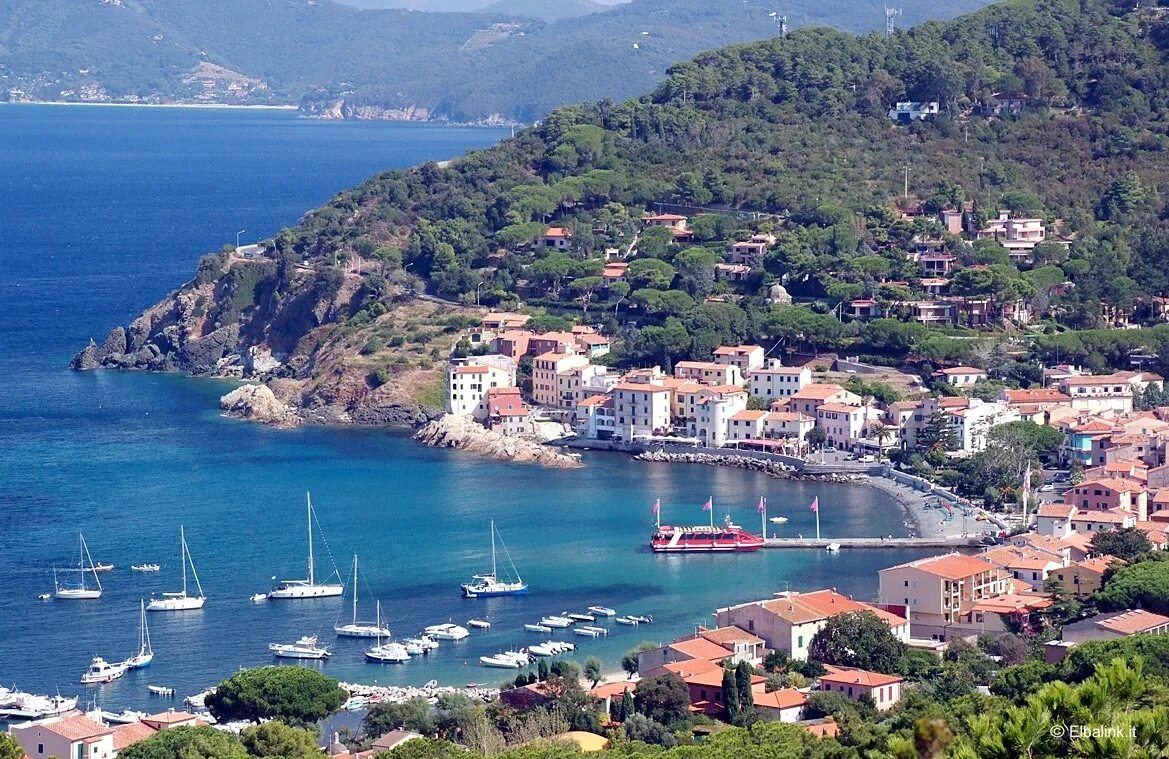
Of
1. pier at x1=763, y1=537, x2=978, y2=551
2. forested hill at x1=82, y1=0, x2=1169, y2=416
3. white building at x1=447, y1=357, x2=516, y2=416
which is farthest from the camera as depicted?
forested hill at x1=82, y1=0, x2=1169, y2=416

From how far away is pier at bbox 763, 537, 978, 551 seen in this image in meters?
35.2

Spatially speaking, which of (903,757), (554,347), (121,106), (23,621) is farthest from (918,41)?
(121,106)

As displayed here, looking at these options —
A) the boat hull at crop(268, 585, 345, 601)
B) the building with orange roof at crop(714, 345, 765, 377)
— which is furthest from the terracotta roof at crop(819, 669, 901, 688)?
the building with orange roof at crop(714, 345, 765, 377)

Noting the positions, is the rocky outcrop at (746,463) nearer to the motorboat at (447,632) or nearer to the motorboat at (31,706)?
the motorboat at (447,632)

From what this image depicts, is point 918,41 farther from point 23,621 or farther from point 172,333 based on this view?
point 23,621

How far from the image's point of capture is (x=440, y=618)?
31312 millimetres

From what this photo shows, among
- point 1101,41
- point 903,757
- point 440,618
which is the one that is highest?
point 1101,41

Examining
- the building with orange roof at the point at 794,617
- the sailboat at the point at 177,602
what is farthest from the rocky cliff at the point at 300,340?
the building with orange roof at the point at 794,617

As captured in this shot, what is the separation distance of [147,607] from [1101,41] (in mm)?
42126

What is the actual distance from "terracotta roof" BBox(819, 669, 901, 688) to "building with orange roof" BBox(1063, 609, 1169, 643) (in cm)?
244

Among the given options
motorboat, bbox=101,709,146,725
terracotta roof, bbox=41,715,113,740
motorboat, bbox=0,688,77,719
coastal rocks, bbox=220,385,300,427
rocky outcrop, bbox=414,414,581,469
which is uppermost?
coastal rocks, bbox=220,385,300,427

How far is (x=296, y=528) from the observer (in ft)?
121

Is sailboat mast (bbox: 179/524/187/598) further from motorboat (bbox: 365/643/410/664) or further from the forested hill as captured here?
the forested hill

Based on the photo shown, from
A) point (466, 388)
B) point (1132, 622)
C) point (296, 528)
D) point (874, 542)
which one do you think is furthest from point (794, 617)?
point (466, 388)
